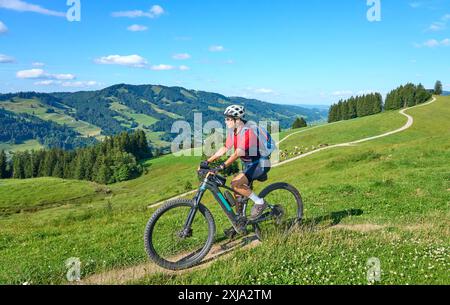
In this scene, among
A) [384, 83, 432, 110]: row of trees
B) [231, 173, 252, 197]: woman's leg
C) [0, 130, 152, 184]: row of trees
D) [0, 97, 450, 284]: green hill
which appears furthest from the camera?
[384, 83, 432, 110]: row of trees

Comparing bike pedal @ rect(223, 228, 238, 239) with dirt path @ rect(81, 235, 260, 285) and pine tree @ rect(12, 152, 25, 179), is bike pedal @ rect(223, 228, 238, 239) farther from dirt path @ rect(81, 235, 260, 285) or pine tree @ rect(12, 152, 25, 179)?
pine tree @ rect(12, 152, 25, 179)

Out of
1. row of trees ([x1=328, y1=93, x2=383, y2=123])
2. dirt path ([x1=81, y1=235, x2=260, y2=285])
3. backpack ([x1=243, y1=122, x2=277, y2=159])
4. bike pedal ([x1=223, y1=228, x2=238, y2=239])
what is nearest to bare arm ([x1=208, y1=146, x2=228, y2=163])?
backpack ([x1=243, y1=122, x2=277, y2=159])

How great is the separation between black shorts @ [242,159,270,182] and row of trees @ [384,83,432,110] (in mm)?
152278

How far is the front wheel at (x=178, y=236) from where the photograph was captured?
8281mm

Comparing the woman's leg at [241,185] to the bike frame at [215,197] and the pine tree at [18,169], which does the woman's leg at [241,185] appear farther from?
the pine tree at [18,169]

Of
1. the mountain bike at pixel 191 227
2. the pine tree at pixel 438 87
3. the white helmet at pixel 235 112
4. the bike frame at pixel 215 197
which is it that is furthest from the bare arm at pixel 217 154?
the pine tree at pixel 438 87

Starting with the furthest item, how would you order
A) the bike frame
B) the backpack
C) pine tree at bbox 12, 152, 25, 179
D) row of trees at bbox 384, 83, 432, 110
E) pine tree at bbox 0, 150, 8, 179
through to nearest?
pine tree at bbox 0, 150, 8, 179 → pine tree at bbox 12, 152, 25, 179 → row of trees at bbox 384, 83, 432, 110 → the backpack → the bike frame

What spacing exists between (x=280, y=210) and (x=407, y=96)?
152358 millimetres

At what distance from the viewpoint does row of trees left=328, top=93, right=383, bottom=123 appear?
474 ft

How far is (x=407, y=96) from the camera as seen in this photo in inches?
5595

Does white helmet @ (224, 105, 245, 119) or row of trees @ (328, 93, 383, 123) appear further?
row of trees @ (328, 93, 383, 123)

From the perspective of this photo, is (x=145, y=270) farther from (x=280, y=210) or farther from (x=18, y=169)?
(x=18, y=169)

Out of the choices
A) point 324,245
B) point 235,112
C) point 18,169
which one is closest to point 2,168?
point 18,169
